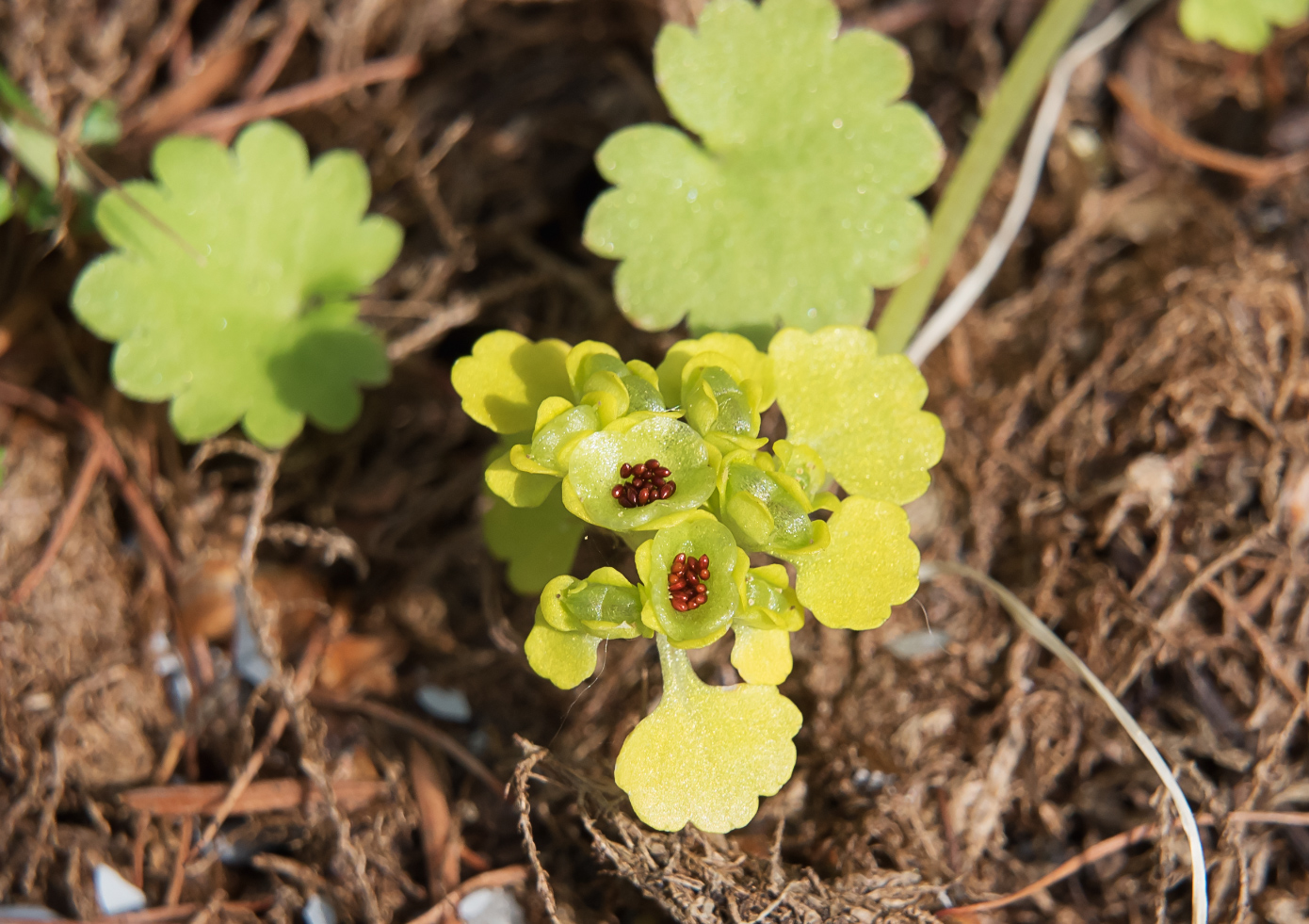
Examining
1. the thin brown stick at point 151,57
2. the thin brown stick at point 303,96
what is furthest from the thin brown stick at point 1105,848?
the thin brown stick at point 151,57

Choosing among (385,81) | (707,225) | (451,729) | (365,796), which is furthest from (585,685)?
(385,81)

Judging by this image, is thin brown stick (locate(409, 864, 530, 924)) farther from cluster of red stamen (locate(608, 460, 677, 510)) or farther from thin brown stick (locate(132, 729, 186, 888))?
cluster of red stamen (locate(608, 460, 677, 510))

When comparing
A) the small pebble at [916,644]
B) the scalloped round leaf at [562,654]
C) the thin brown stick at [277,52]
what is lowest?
the small pebble at [916,644]

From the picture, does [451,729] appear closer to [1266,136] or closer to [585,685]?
[585,685]

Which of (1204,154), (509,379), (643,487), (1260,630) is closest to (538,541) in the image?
(509,379)

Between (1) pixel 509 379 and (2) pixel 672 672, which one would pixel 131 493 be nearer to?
(1) pixel 509 379

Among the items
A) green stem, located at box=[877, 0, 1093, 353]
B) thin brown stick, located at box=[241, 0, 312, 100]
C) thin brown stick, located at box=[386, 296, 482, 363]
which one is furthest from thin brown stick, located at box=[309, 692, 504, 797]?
thin brown stick, located at box=[241, 0, 312, 100]

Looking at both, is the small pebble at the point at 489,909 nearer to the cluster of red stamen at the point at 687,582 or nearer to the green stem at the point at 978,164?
the cluster of red stamen at the point at 687,582
